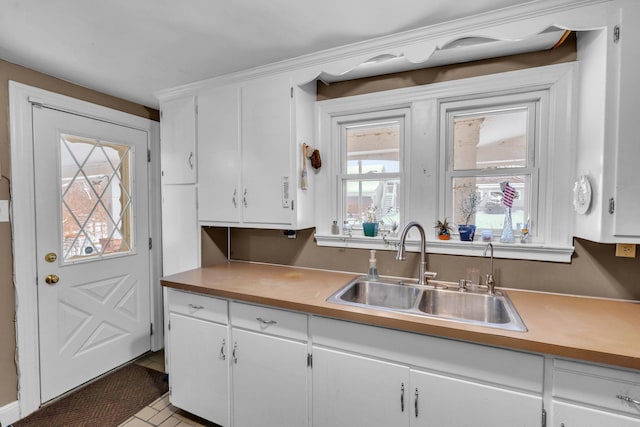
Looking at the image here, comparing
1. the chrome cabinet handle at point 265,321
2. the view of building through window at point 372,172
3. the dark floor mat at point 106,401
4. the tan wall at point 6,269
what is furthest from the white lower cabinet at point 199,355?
the view of building through window at point 372,172

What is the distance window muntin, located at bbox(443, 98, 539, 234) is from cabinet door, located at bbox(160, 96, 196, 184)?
1.81m

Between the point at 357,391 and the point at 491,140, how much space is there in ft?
5.31

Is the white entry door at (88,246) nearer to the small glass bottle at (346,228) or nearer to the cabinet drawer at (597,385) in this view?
the small glass bottle at (346,228)

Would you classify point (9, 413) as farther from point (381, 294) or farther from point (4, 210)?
point (381, 294)

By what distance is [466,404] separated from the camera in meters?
1.22

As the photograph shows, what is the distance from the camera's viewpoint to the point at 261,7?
54.7 inches

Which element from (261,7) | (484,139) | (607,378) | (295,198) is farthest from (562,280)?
(261,7)

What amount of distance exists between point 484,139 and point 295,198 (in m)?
1.24

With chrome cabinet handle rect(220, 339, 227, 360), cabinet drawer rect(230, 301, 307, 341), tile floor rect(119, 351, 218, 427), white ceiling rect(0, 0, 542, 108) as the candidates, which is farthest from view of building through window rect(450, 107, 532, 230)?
tile floor rect(119, 351, 218, 427)

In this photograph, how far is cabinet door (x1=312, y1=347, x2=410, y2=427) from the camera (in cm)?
134

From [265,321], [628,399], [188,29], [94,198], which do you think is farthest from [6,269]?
[628,399]

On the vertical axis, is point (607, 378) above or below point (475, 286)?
below

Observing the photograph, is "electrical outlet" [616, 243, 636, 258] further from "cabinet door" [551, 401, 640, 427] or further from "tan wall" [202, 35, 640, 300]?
"cabinet door" [551, 401, 640, 427]

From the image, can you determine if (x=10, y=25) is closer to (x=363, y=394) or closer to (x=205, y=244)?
(x=205, y=244)
